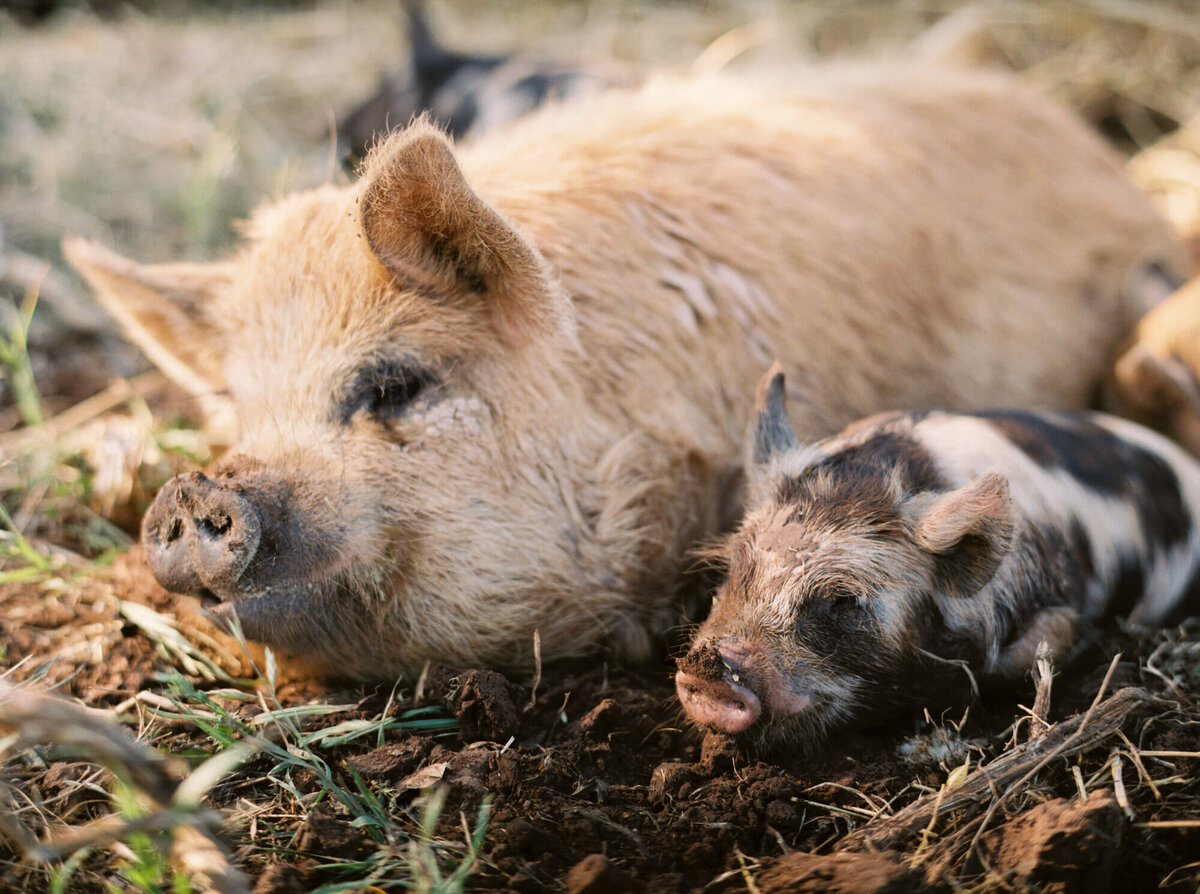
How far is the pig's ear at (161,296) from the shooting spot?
277cm

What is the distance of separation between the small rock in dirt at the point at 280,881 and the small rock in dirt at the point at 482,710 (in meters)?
0.49

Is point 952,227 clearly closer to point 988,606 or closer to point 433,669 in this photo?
point 988,606

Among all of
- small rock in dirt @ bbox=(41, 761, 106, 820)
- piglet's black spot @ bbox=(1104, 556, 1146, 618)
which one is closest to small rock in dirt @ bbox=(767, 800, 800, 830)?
piglet's black spot @ bbox=(1104, 556, 1146, 618)

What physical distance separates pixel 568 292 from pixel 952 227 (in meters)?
1.45

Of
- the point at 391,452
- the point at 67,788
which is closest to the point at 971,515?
the point at 391,452

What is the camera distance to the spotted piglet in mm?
2117

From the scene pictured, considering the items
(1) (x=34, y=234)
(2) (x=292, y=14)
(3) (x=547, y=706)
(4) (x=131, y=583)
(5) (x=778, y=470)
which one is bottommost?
(3) (x=547, y=706)

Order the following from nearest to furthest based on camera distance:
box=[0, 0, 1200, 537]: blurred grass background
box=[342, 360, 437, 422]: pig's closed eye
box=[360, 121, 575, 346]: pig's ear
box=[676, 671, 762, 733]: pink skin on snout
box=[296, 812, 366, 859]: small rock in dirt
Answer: box=[296, 812, 366, 859]: small rock in dirt → box=[676, 671, 762, 733]: pink skin on snout → box=[360, 121, 575, 346]: pig's ear → box=[342, 360, 437, 422]: pig's closed eye → box=[0, 0, 1200, 537]: blurred grass background

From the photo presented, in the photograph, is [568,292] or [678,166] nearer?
[568,292]

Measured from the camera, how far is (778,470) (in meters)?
2.44

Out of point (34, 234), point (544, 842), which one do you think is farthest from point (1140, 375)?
point (34, 234)

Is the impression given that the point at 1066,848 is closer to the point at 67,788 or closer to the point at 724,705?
the point at 724,705

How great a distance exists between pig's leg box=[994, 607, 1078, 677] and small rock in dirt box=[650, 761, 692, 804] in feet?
2.56

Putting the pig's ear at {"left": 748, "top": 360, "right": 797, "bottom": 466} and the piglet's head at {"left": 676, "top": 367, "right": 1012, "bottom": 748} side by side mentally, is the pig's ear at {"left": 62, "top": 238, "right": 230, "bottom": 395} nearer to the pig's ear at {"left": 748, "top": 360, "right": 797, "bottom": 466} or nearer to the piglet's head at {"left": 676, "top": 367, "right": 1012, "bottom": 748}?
the pig's ear at {"left": 748, "top": 360, "right": 797, "bottom": 466}
